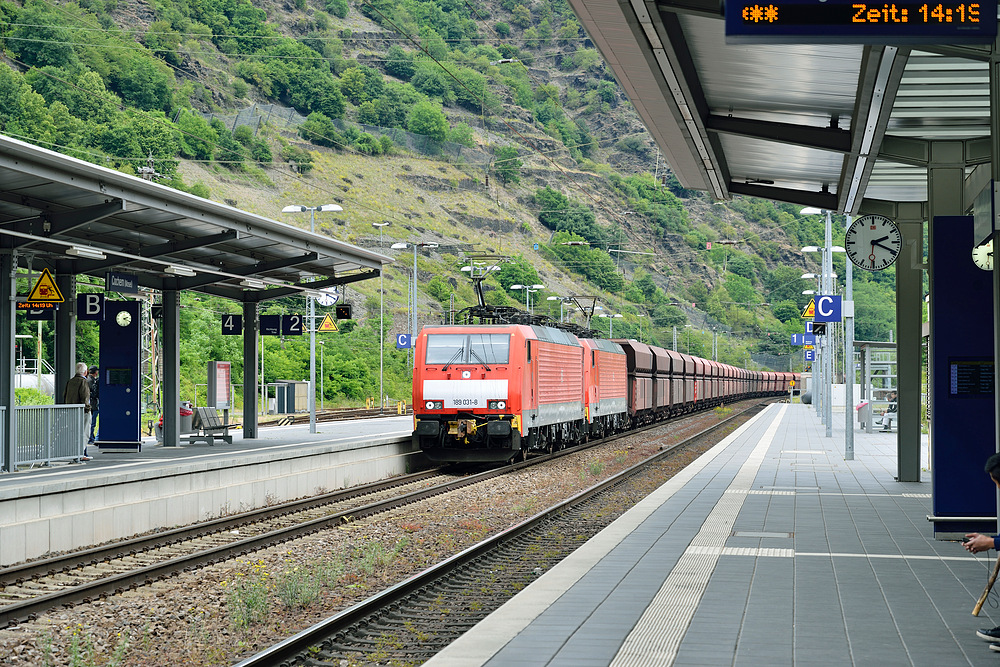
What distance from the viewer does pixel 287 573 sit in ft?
33.0

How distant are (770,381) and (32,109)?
211ft

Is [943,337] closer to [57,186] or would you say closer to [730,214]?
[57,186]

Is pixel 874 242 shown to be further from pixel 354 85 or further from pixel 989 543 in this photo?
pixel 354 85

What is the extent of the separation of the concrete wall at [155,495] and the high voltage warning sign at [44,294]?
3815 millimetres

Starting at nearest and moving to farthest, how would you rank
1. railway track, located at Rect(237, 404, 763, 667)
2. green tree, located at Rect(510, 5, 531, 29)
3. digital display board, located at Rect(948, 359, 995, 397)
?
railway track, located at Rect(237, 404, 763, 667) < digital display board, located at Rect(948, 359, 995, 397) < green tree, located at Rect(510, 5, 531, 29)

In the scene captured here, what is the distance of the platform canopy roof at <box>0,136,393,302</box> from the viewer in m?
14.0

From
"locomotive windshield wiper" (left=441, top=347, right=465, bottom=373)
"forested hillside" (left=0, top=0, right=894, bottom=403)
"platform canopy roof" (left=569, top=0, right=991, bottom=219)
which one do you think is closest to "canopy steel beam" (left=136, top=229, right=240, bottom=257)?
"locomotive windshield wiper" (left=441, top=347, right=465, bottom=373)

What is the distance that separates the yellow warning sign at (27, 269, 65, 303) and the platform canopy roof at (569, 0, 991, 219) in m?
10.2

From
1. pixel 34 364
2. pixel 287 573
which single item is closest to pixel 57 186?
pixel 287 573

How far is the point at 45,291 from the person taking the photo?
17.8 metres

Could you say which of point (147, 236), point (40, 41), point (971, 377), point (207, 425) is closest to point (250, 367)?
point (207, 425)

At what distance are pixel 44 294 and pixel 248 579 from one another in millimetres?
9751

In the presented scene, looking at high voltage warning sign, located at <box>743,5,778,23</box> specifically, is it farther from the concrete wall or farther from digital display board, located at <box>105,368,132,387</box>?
digital display board, located at <box>105,368,132,387</box>

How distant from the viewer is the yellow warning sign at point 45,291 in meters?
17.7
